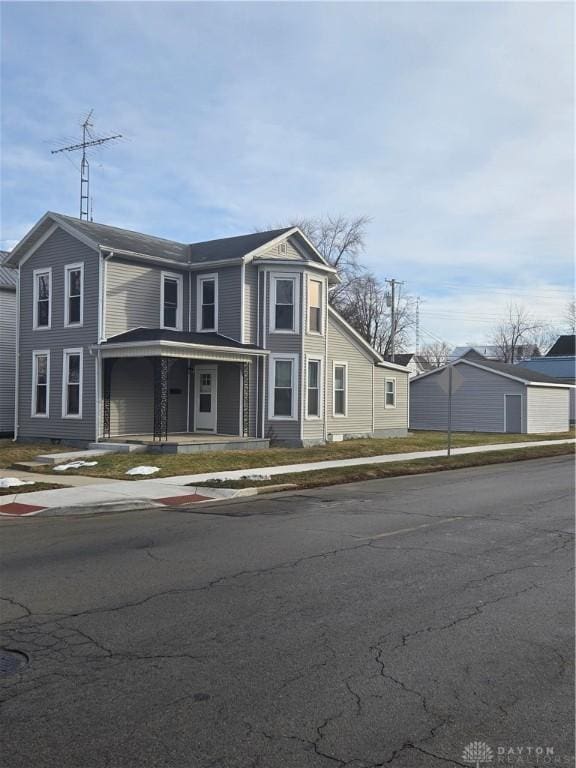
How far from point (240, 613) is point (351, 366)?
922 inches

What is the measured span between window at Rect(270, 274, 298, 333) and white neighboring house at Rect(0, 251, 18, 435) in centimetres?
1085

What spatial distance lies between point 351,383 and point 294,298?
16.9 feet

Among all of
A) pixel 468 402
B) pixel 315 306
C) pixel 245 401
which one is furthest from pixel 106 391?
pixel 468 402

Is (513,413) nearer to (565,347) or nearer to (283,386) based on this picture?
(283,386)

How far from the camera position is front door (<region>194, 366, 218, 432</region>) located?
85.1ft

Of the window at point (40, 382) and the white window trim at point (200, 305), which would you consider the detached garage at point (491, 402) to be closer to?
the white window trim at point (200, 305)

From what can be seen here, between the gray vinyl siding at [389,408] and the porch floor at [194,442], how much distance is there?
26.6 ft

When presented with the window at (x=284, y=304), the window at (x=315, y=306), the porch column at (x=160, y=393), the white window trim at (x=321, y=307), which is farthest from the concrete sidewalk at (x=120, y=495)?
the window at (x=315, y=306)

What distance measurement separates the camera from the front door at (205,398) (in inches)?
1021

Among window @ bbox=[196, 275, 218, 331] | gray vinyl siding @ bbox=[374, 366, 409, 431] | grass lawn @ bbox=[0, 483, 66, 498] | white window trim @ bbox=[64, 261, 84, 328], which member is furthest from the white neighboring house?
gray vinyl siding @ bbox=[374, 366, 409, 431]

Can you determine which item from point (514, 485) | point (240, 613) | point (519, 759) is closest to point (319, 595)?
point (240, 613)

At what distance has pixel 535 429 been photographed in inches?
1585

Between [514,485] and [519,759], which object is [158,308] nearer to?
[514,485]

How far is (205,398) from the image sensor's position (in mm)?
26219
